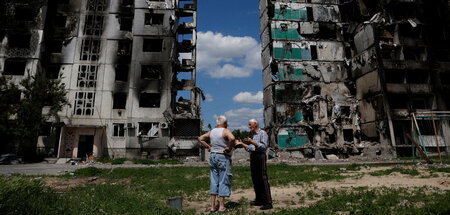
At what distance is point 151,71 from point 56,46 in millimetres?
12098

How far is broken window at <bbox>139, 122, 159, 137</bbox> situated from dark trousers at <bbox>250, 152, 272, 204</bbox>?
77.9 feet

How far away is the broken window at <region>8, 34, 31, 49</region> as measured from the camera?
30156 millimetres

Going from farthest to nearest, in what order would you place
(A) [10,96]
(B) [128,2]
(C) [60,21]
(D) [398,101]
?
1. (D) [398,101]
2. (B) [128,2]
3. (C) [60,21]
4. (A) [10,96]

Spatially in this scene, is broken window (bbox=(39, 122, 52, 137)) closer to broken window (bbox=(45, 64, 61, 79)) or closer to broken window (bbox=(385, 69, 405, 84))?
broken window (bbox=(45, 64, 61, 79))

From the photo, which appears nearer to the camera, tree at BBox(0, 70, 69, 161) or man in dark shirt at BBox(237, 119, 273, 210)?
man in dark shirt at BBox(237, 119, 273, 210)

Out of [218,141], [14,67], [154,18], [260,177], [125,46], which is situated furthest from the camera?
[154,18]

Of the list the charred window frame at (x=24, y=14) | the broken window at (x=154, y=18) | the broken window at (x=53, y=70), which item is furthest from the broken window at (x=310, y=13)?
the charred window frame at (x=24, y=14)

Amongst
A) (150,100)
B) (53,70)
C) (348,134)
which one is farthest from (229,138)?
(348,134)

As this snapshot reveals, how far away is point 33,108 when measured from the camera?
24.5 m

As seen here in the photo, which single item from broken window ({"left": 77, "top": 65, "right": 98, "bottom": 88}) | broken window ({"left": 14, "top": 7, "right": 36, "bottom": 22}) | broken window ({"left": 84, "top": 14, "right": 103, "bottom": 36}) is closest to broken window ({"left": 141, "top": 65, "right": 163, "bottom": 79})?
broken window ({"left": 77, "top": 65, "right": 98, "bottom": 88})

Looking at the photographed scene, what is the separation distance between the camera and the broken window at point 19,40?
3016 cm

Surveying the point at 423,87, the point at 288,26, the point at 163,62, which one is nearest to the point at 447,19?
the point at 423,87

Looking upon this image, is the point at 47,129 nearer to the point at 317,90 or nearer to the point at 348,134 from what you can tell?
the point at 317,90

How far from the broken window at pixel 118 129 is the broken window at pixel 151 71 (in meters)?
6.38
